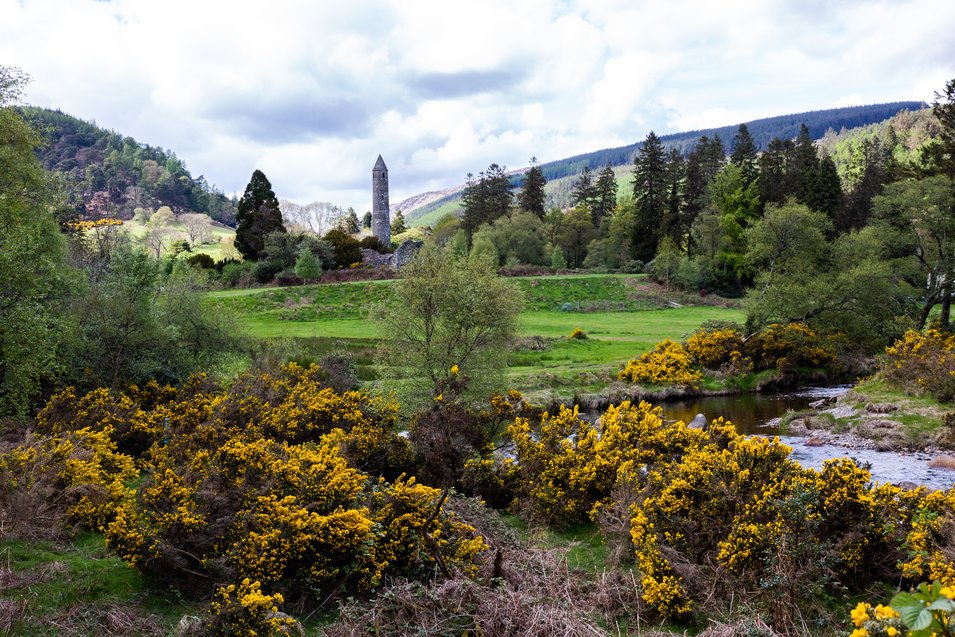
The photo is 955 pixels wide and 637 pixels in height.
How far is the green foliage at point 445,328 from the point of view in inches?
801

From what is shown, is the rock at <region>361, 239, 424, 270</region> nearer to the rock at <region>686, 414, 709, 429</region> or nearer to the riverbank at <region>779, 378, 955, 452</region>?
the rock at <region>686, 414, 709, 429</region>

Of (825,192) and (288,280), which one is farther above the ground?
(825,192)

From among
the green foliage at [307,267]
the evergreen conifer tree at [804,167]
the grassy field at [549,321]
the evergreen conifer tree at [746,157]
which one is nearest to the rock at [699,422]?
the grassy field at [549,321]

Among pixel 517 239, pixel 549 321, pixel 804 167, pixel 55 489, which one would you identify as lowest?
pixel 549 321

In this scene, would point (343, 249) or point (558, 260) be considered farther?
point (558, 260)

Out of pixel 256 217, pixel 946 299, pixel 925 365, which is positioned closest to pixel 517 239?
pixel 256 217

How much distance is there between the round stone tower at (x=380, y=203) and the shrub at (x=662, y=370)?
72.5 meters

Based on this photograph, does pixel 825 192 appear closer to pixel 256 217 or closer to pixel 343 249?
pixel 343 249

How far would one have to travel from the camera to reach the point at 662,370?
30.1 m

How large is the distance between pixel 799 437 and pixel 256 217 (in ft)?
208

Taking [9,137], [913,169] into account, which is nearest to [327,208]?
[913,169]

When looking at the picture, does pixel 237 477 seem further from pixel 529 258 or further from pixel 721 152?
pixel 721 152

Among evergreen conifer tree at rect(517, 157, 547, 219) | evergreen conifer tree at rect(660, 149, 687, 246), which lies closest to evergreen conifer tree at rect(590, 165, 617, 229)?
evergreen conifer tree at rect(517, 157, 547, 219)

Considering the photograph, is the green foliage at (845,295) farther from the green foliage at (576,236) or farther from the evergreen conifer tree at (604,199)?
the evergreen conifer tree at (604,199)
